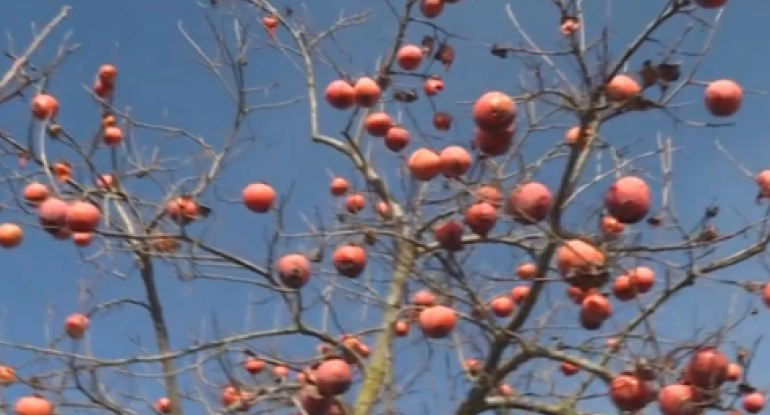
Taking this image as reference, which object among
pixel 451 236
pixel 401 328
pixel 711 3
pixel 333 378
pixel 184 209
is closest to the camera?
pixel 711 3

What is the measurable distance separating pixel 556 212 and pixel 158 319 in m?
3.16

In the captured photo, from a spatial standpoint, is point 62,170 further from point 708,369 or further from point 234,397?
point 708,369

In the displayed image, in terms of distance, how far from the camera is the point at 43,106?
4.98m

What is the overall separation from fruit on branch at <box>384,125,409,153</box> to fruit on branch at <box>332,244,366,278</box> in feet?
2.90

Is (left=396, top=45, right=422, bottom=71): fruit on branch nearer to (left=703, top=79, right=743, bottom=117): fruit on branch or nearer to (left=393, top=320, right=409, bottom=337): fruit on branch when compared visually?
(left=393, top=320, right=409, bottom=337): fruit on branch

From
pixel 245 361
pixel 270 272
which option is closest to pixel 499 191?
pixel 270 272

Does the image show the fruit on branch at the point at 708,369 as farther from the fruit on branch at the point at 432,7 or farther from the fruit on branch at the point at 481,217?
the fruit on branch at the point at 432,7

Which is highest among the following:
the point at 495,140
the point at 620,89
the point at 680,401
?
the point at 620,89

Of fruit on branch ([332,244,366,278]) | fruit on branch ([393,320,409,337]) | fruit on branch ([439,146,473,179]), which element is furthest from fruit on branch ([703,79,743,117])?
fruit on branch ([393,320,409,337])

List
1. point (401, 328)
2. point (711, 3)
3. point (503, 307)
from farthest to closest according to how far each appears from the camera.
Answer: point (401, 328) < point (503, 307) < point (711, 3)

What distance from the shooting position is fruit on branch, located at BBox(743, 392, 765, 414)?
12.8 ft

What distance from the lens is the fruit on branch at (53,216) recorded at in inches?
168

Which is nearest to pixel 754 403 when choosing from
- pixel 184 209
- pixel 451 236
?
pixel 451 236

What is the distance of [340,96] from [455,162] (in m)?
1.19
